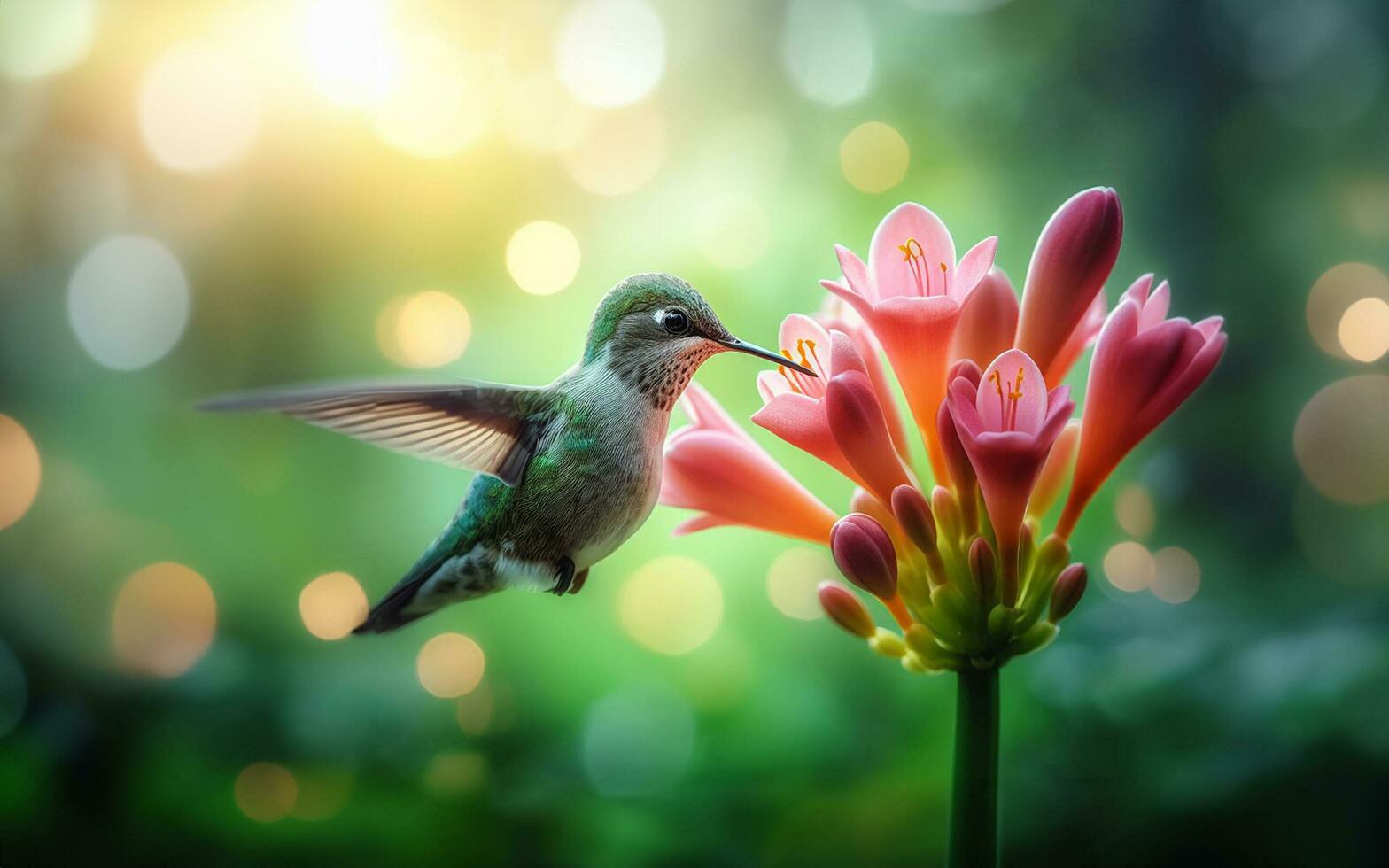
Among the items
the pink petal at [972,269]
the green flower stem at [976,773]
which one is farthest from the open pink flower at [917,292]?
the green flower stem at [976,773]

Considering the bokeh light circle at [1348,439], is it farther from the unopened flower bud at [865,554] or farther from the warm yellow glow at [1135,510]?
the unopened flower bud at [865,554]

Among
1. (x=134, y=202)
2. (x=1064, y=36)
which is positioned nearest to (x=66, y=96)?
(x=134, y=202)

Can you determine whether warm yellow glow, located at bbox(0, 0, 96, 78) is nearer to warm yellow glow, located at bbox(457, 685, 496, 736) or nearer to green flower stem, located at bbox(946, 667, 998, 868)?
warm yellow glow, located at bbox(457, 685, 496, 736)

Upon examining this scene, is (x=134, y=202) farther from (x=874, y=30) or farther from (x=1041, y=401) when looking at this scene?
(x=1041, y=401)

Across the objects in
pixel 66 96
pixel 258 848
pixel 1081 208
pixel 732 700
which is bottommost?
pixel 258 848

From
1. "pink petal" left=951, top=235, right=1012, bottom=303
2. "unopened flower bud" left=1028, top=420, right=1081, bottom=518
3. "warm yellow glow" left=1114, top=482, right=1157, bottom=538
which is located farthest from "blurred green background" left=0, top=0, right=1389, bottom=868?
"pink petal" left=951, top=235, right=1012, bottom=303

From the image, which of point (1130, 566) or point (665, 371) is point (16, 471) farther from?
point (1130, 566)

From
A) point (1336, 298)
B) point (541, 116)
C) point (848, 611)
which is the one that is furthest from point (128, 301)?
point (1336, 298)
